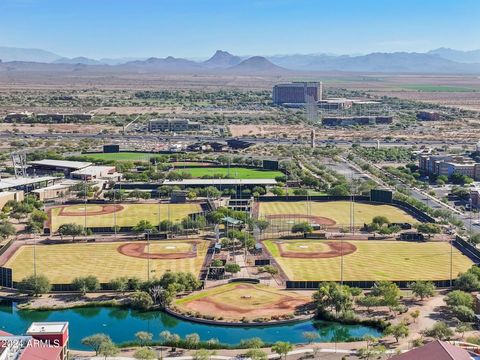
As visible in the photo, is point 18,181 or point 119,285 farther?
point 18,181

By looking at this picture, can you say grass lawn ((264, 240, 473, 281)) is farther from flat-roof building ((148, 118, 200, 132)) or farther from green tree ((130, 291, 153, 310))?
flat-roof building ((148, 118, 200, 132))

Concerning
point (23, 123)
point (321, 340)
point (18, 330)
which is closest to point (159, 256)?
point (18, 330)

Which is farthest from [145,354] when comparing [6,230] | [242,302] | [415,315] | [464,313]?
[6,230]

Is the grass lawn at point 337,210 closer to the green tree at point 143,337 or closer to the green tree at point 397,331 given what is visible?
the green tree at point 397,331

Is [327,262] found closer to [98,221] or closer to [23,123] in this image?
[98,221]

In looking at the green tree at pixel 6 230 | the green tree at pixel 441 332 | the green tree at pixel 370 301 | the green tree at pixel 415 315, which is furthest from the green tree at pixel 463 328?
the green tree at pixel 6 230

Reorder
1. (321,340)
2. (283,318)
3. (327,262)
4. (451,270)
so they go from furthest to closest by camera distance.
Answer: (327,262) → (451,270) → (283,318) → (321,340)

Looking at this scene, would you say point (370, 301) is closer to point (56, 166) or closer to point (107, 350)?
point (107, 350)
